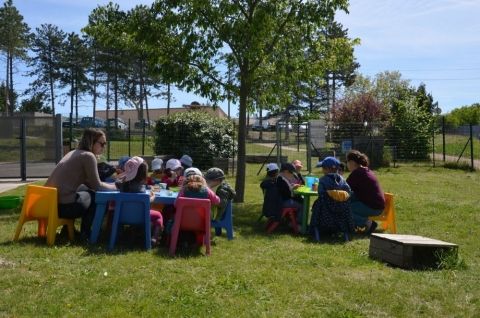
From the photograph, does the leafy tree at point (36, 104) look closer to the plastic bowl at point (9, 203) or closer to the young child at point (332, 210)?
the plastic bowl at point (9, 203)

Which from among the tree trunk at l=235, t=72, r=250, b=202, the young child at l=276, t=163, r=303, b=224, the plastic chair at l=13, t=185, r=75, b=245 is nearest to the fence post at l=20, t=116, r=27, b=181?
the tree trunk at l=235, t=72, r=250, b=202

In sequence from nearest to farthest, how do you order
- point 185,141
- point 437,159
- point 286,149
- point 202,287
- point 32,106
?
point 202,287 < point 185,141 < point 437,159 < point 286,149 < point 32,106

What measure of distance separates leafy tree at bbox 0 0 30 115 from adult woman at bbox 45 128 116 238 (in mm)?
42286

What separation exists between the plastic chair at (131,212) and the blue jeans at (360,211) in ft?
10.8

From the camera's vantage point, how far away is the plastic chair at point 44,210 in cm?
709

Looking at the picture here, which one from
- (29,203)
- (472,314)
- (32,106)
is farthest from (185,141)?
(32,106)

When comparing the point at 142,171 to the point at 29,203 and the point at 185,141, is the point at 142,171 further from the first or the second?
the point at 185,141

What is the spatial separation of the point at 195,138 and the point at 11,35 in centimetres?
3220

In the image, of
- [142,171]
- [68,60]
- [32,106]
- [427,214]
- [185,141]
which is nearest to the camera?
[142,171]

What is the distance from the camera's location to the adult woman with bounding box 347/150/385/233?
8.45m

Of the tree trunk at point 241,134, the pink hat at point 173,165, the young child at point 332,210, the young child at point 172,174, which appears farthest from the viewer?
the tree trunk at point 241,134

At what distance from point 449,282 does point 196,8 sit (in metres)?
6.97

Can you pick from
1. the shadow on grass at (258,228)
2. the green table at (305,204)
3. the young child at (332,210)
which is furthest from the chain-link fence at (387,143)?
the young child at (332,210)

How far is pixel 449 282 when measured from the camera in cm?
562
